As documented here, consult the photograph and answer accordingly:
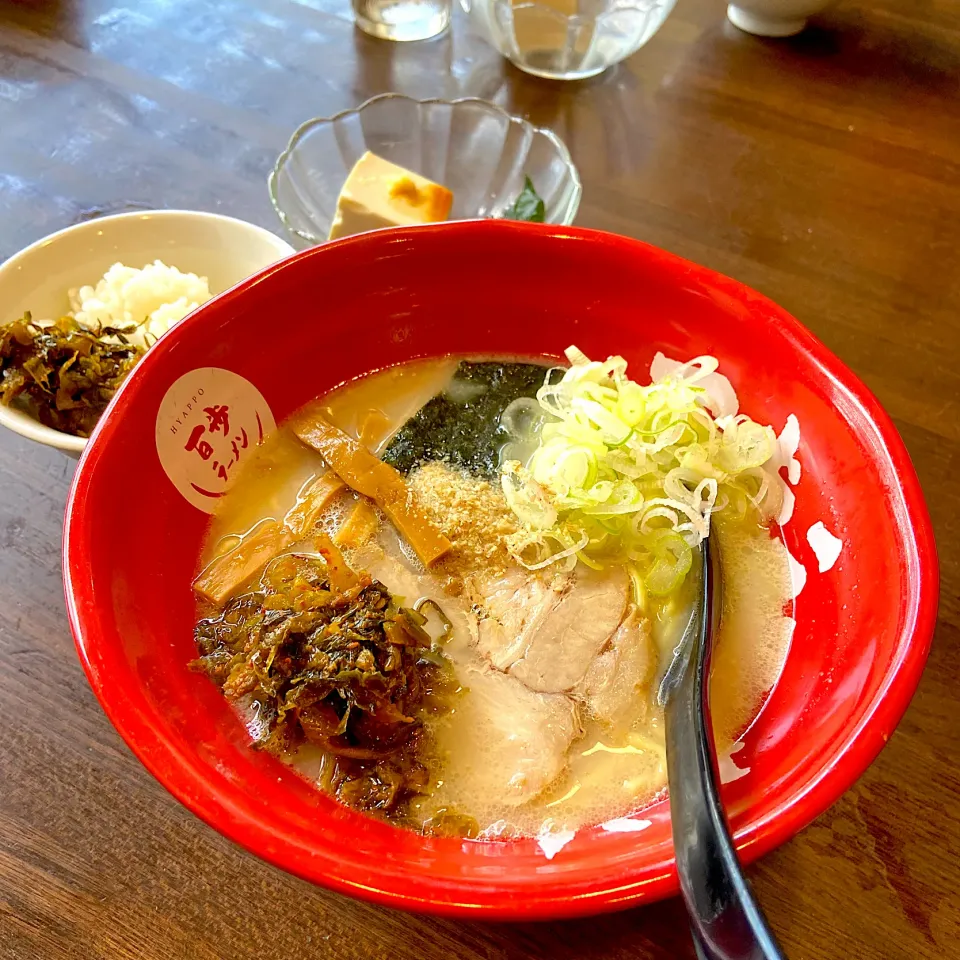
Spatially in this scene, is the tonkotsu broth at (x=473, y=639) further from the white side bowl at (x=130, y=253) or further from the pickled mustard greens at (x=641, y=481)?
the white side bowl at (x=130, y=253)

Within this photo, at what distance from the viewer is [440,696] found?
1080 mm

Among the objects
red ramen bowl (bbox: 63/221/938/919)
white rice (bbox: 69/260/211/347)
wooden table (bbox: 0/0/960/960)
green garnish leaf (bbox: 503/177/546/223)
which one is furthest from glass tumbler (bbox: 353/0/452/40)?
red ramen bowl (bbox: 63/221/938/919)

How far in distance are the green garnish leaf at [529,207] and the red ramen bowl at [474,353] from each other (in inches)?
16.4

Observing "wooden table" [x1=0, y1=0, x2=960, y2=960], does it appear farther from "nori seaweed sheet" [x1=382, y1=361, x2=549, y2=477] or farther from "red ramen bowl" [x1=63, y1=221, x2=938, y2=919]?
"nori seaweed sheet" [x1=382, y1=361, x2=549, y2=477]

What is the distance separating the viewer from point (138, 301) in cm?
145

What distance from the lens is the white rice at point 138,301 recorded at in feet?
4.67

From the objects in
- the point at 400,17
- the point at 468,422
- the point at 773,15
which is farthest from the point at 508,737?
the point at 773,15

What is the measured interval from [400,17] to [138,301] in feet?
4.10

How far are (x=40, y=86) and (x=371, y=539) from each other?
162cm

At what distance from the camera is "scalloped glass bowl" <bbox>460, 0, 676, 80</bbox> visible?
6.49 feet

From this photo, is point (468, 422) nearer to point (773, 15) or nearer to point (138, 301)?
point (138, 301)

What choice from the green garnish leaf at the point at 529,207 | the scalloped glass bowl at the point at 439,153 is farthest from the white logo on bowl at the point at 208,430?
the green garnish leaf at the point at 529,207

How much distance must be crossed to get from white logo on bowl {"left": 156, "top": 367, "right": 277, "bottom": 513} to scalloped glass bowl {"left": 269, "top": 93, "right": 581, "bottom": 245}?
61cm

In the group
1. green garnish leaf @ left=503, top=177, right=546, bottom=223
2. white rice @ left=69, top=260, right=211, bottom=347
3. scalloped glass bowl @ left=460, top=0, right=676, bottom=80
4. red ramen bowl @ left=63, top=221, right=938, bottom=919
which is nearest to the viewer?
red ramen bowl @ left=63, top=221, right=938, bottom=919
